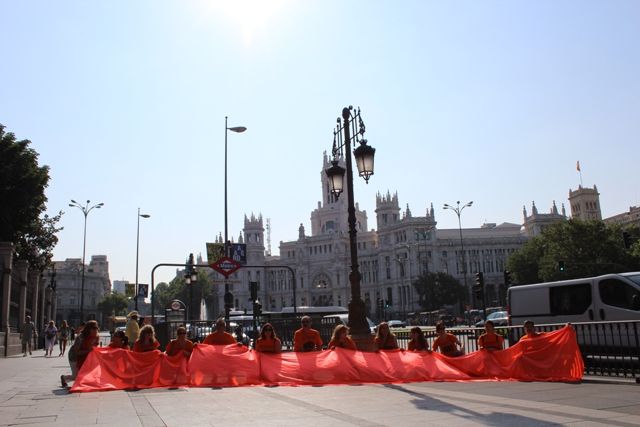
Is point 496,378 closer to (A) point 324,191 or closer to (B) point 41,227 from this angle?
(B) point 41,227

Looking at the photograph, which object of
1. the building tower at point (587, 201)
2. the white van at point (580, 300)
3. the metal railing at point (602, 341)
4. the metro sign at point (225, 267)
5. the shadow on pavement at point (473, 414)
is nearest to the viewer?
the shadow on pavement at point (473, 414)

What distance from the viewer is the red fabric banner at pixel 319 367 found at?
12180 millimetres

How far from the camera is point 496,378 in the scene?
41.7ft

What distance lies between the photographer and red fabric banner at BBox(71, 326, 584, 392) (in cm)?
1218

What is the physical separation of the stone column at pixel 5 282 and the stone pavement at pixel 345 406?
15.6 m

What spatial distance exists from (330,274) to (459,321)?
232 feet

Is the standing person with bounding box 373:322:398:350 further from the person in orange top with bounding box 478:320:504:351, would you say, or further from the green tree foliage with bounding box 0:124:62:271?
the green tree foliage with bounding box 0:124:62:271

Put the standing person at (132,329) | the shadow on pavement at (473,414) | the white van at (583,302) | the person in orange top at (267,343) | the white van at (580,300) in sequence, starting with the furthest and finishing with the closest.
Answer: the standing person at (132,329) < the white van at (580,300) < the white van at (583,302) < the person in orange top at (267,343) < the shadow on pavement at (473,414)

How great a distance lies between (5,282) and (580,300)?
78.4ft

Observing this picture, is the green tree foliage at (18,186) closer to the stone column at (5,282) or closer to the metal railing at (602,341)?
the stone column at (5,282)

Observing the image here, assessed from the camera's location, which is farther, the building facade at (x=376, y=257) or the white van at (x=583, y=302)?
the building facade at (x=376, y=257)

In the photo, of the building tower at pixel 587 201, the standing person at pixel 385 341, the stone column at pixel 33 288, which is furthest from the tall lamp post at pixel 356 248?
the building tower at pixel 587 201

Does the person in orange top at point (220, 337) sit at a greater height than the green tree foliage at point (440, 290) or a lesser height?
lesser

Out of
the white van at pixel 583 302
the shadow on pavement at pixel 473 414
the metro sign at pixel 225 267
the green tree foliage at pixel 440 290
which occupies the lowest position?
the shadow on pavement at pixel 473 414
